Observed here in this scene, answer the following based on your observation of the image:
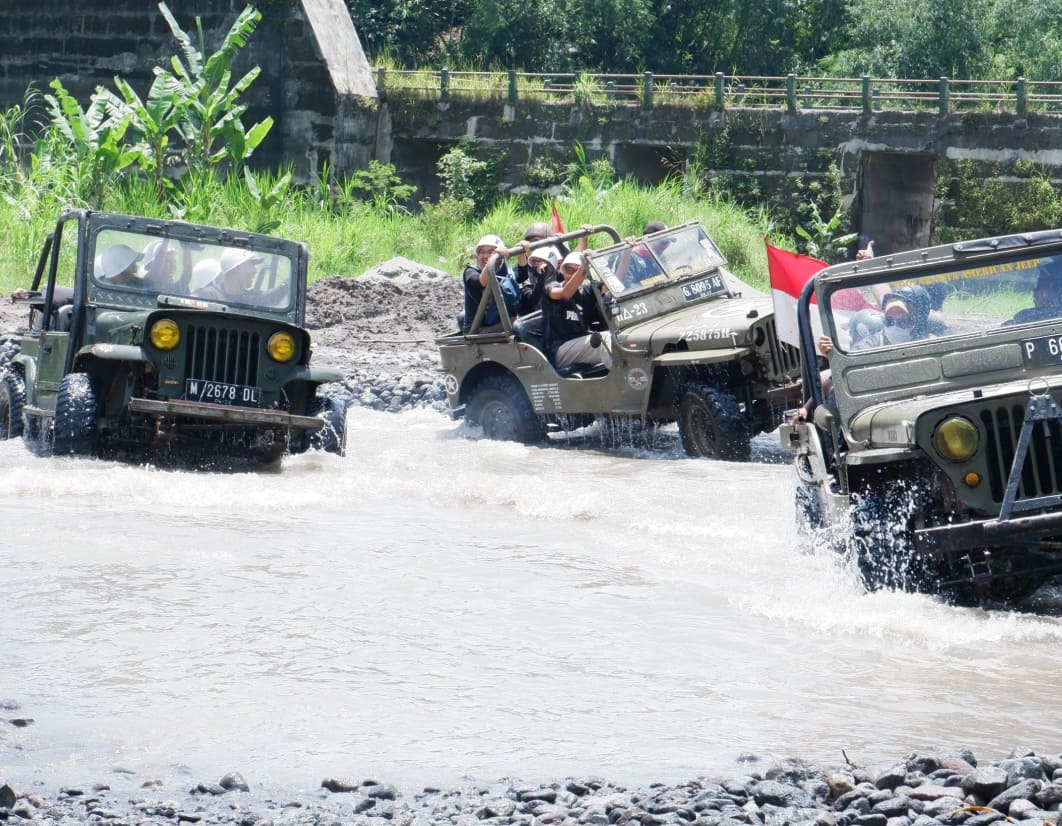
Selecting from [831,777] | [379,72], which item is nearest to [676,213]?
[379,72]

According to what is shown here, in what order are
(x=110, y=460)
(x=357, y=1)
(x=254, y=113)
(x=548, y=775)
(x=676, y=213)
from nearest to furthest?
1. (x=548, y=775)
2. (x=110, y=460)
3. (x=676, y=213)
4. (x=254, y=113)
5. (x=357, y=1)

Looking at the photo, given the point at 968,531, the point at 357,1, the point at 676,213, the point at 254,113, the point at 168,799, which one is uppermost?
the point at 357,1

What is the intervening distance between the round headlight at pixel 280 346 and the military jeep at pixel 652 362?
8.40 feet

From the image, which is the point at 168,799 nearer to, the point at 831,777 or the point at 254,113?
the point at 831,777

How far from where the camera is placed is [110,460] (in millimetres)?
10914

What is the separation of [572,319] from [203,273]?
305 cm

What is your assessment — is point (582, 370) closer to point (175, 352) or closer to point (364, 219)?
point (175, 352)

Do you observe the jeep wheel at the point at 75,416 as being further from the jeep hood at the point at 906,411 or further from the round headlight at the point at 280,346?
the jeep hood at the point at 906,411

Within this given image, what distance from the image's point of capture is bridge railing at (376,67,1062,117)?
25.5m

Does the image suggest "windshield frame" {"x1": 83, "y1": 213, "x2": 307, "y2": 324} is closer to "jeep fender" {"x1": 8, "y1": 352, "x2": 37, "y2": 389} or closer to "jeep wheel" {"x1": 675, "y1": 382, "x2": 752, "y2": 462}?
"jeep fender" {"x1": 8, "y1": 352, "x2": 37, "y2": 389}

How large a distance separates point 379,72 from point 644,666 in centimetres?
2238

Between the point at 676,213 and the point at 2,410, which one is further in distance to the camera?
the point at 676,213

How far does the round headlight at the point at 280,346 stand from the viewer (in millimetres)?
10828

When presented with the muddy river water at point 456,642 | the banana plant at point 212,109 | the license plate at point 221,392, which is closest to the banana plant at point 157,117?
the banana plant at point 212,109
